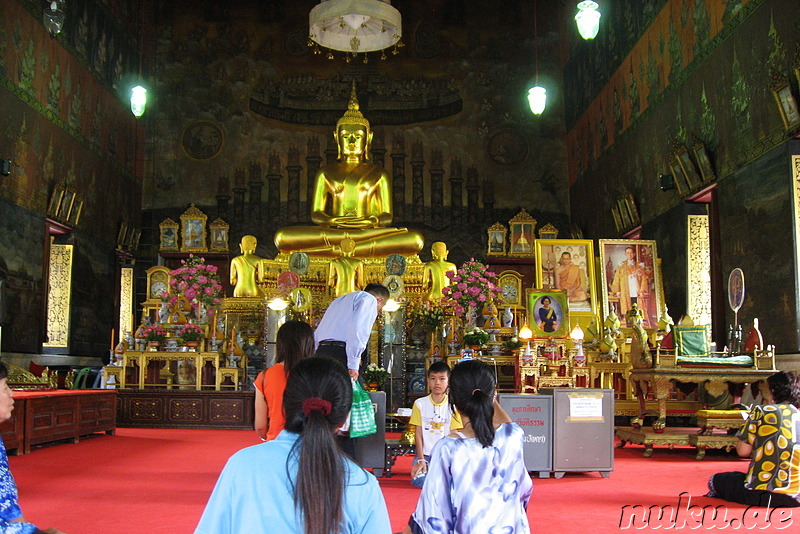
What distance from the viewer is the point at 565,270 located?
12.1 metres

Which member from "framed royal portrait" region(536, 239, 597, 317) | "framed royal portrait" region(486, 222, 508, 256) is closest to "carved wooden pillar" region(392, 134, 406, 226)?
"framed royal portrait" region(486, 222, 508, 256)

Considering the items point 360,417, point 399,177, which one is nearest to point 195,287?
point 399,177

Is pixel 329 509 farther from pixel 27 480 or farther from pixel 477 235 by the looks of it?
pixel 477 235

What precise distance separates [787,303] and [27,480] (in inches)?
256

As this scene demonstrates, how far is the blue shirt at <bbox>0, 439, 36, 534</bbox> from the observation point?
89.3 inches

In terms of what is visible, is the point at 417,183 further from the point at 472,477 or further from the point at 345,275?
the point at 472,477

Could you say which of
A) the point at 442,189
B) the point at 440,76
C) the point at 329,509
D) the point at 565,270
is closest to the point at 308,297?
the point at 565,270

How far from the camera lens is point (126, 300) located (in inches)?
619

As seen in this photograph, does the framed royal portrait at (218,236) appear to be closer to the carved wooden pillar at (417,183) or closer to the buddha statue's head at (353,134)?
the buddha statue's head at (353,134)

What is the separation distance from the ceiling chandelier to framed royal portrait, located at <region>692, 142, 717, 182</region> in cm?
559

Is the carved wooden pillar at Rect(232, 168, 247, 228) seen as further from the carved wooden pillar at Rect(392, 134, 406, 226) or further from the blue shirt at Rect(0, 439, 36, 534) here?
the blue shirt at Rect(0, 439, 36, 534)

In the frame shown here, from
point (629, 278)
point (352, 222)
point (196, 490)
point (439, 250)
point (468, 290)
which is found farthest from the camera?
point (352, 222)

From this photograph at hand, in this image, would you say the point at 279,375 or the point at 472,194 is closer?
the point at 279,375

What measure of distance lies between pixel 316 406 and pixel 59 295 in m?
12.8
